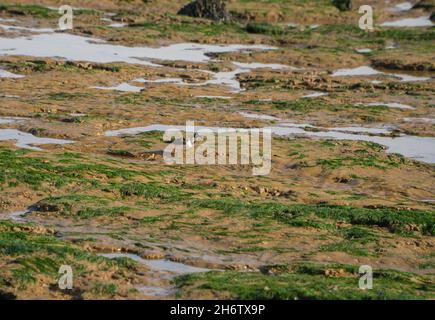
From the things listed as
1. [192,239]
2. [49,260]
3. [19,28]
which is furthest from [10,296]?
[19,28]

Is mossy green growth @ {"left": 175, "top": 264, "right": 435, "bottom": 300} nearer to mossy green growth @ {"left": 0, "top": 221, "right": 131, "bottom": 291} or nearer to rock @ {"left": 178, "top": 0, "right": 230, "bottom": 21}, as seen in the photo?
mossy green growth @ {"left": 0, "top": 221, "right": 131, "bottom": 291}

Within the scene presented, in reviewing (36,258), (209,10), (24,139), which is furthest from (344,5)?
(36,258)

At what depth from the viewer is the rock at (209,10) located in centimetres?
5244

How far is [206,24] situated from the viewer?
50469mm

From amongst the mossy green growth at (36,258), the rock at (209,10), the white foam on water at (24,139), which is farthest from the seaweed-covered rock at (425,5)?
the mossy green growth at (36,258)

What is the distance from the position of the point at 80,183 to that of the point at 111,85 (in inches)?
582

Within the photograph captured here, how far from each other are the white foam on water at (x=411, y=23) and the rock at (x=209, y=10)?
10.7 m

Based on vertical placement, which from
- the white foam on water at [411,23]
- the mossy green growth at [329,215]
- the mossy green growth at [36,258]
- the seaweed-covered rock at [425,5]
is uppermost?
the seaweed-covered rock at [425,5]

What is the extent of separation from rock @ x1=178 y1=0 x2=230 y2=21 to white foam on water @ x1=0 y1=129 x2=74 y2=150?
1064 inches

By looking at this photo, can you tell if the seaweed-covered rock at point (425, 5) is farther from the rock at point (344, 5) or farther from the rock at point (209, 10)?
the rock at point (209, 10)

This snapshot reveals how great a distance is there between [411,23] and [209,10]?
13.9 meters

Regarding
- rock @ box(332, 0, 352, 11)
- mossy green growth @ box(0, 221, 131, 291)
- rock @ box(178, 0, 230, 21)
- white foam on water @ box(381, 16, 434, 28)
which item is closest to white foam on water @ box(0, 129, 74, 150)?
mossy green growth @ box(0, 221, 131, 291)

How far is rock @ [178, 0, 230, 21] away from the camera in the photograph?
5244 cm

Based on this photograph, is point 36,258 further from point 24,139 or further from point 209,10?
point 209,10
